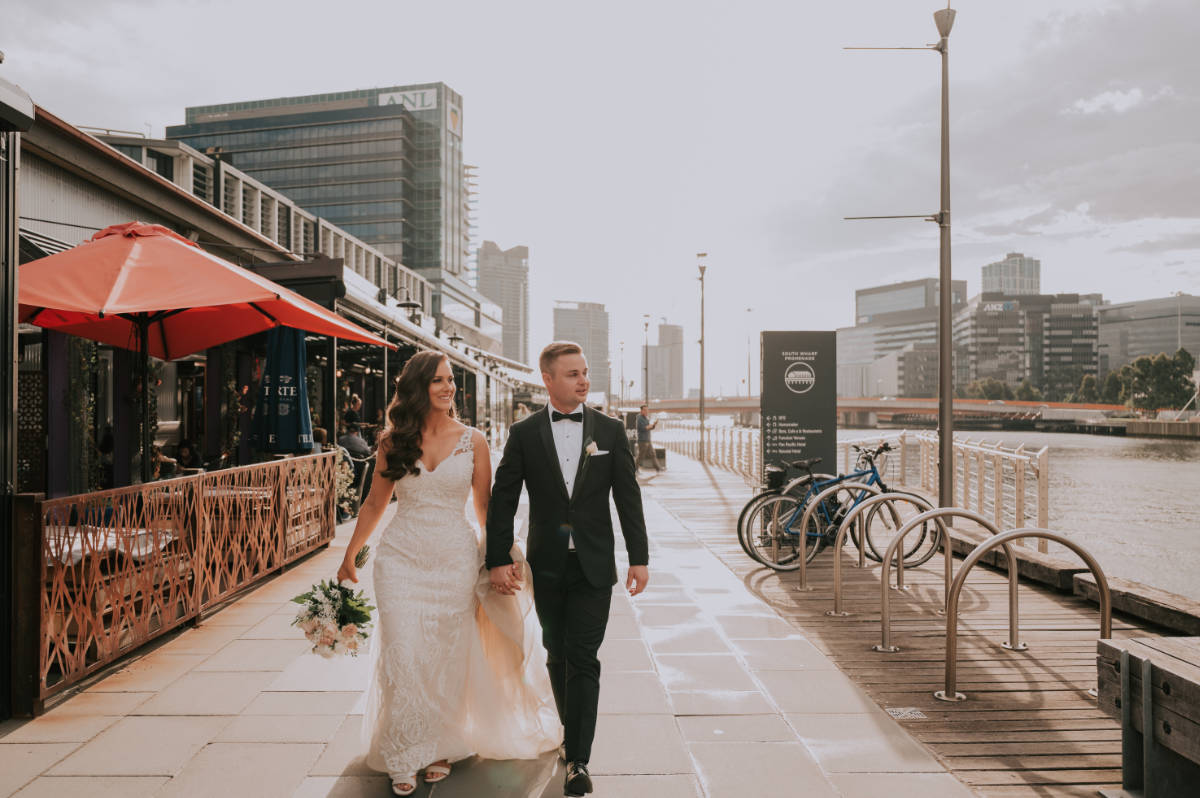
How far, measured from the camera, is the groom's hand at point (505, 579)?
3.21m

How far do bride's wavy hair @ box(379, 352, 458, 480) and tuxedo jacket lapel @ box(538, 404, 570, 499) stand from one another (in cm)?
50

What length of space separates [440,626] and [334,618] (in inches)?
20.9

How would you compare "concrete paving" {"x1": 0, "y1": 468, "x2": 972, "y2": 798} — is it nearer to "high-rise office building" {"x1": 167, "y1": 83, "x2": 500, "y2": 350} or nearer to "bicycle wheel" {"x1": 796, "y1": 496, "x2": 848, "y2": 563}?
"bicycle wheel" {"x1": 796, "y1": 496, "x2": 848, "y2": 563}

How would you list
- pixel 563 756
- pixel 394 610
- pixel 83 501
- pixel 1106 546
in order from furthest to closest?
pixel 1106 546
pixel 83 501
pixel 563 756
pixel 394 610

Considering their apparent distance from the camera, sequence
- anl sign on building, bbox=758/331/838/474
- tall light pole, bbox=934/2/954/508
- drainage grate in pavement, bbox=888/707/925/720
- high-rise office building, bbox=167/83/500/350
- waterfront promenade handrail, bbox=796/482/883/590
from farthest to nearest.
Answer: high-rise office building, bbox=167/83/500/350 → anl sign on building, bbox=758/331/838/474 → tall light pole, bbox=934/2/954/508 → waterfront promenade handrail, bbox=796/482/883/590 → drainage grate in pavement, bbox=888/707/925/720

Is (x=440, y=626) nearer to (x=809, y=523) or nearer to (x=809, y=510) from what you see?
(x=809, y=510)

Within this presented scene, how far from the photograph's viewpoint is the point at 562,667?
3391mm

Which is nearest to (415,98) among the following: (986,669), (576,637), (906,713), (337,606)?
(986,669)

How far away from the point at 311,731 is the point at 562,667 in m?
1.37

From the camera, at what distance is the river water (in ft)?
39.8

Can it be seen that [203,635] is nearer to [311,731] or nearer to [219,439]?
[311,731]

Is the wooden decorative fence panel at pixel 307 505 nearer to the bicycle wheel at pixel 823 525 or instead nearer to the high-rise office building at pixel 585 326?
the bicycle wheel at pixel 823 525

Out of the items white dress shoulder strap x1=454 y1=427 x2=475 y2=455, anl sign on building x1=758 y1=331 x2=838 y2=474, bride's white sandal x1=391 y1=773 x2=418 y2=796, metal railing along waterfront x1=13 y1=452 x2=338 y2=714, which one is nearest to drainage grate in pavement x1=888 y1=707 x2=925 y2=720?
bride's white sandal x1=391 y1=773 x2=418 y2=796

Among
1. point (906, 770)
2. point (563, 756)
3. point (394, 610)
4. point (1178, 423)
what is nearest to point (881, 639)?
point (906, 770)
